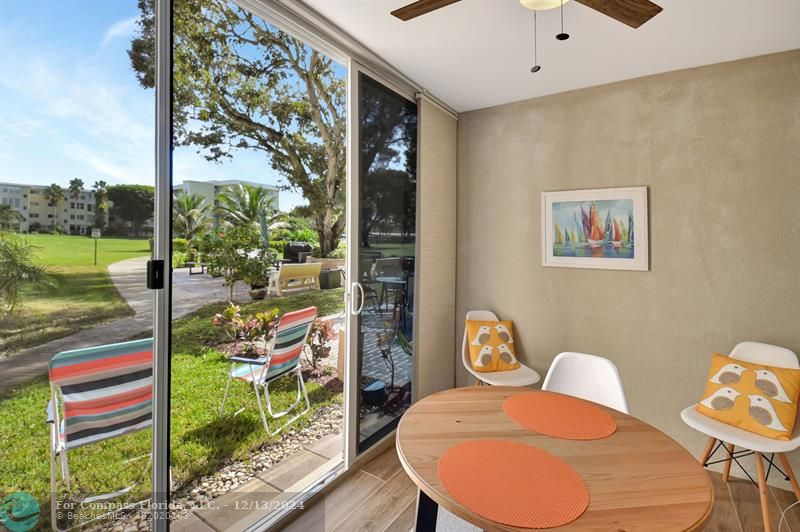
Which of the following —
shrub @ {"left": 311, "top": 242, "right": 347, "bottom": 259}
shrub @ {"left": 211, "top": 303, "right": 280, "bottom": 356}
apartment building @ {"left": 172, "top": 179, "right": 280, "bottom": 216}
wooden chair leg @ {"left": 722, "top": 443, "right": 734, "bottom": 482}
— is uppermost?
apartment building @ {"left": 172, "top": 179, "right": 280, "bottom": 216}

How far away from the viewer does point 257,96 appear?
2137 millimetres

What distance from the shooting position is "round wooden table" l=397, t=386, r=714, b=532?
968 millimetres

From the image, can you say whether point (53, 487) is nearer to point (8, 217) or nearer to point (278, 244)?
point (8, 217)

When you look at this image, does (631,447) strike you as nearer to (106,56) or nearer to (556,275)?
(556,275)

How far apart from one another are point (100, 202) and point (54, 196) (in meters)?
0.13

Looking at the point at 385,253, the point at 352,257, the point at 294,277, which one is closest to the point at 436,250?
the point at 385,253

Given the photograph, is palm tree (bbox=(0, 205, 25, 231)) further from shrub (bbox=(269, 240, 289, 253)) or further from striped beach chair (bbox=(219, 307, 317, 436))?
striped beach chair (bbox=(219, 307, 317, 436))

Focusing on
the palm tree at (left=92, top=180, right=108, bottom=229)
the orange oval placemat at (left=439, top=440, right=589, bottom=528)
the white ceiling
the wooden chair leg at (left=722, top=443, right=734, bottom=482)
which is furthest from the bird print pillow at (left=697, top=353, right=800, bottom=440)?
the palm tree at (left=92, top=180, right=108, bottom=229)

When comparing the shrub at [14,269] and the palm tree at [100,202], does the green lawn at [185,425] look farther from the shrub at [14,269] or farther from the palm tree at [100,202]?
the palm tree at [100,202]

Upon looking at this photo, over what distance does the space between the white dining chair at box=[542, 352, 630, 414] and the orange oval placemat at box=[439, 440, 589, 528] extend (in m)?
0.90

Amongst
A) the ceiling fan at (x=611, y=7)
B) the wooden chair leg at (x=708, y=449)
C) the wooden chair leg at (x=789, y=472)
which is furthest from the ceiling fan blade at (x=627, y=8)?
the wooden chair leg at (x=708, y=449)

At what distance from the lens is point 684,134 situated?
2.55 m

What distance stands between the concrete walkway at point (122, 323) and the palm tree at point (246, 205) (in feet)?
1.17

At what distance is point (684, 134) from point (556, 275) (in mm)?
1231
